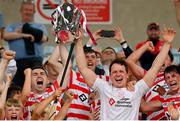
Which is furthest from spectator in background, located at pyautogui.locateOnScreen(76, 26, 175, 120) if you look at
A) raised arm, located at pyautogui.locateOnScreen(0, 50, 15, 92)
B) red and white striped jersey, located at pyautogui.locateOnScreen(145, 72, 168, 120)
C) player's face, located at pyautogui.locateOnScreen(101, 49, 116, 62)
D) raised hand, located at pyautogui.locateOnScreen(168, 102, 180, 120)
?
player's face, located at pyautogui.locateOnScreen(101, 49, 116, 62)

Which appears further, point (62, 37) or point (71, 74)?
point (71, 74)

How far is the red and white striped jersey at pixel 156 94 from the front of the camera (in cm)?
1118

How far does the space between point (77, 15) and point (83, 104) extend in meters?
1.36

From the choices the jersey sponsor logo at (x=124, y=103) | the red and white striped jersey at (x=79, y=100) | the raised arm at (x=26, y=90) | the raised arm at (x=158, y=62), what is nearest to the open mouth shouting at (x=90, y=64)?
the red and white striped jersey at (x=79, y=100)

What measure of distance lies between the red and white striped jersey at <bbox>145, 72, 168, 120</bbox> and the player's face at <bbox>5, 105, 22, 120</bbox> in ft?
5.56

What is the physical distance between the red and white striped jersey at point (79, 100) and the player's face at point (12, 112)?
1101mm

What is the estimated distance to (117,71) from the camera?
10578mm

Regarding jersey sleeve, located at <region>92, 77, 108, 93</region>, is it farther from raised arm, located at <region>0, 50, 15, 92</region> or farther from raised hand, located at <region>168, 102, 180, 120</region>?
raised arm, located at <region>0, 50, 15, 92</region>

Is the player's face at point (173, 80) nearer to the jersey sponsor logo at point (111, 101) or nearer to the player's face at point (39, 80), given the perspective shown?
the jersey sponsor logo at point (111, 101)

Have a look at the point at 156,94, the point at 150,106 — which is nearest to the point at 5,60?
the point at 150,106

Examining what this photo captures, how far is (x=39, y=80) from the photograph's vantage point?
38.0 feet

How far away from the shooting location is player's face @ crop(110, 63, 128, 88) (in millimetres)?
10555

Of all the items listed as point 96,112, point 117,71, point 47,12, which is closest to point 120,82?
point 117,71

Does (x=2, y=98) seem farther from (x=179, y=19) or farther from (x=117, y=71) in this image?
(x=179, y=19)
